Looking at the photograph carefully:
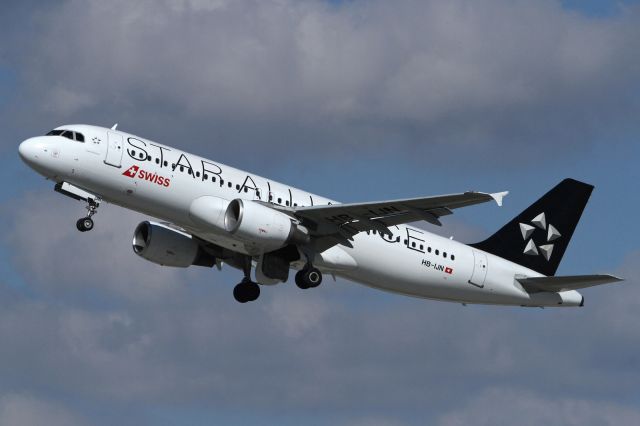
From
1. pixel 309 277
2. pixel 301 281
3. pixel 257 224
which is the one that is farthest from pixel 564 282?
pixel 257 224

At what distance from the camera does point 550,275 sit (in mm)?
56625

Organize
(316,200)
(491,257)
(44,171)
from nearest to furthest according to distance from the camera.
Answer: (44,171) → (316,200) → (491,257)

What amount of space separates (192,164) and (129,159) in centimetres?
224

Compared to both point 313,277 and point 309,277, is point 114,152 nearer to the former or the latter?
point 309,277

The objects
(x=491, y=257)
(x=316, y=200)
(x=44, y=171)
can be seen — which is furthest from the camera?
(x=491, y=257)

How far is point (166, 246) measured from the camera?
53094 millimetres

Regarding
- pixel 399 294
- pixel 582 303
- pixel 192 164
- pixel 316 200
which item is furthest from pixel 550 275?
pixel 192 164

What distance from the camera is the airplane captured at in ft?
153

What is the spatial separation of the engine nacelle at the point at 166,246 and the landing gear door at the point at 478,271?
10.4 m

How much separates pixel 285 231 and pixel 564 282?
38.6ft

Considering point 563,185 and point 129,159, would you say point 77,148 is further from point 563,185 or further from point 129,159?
point 563,185

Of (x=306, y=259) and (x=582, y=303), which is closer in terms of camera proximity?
(x=306, y=259)

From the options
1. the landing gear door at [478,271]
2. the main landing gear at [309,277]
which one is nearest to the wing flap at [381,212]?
the main landing gear at [309,277]

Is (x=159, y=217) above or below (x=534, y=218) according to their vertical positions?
below
